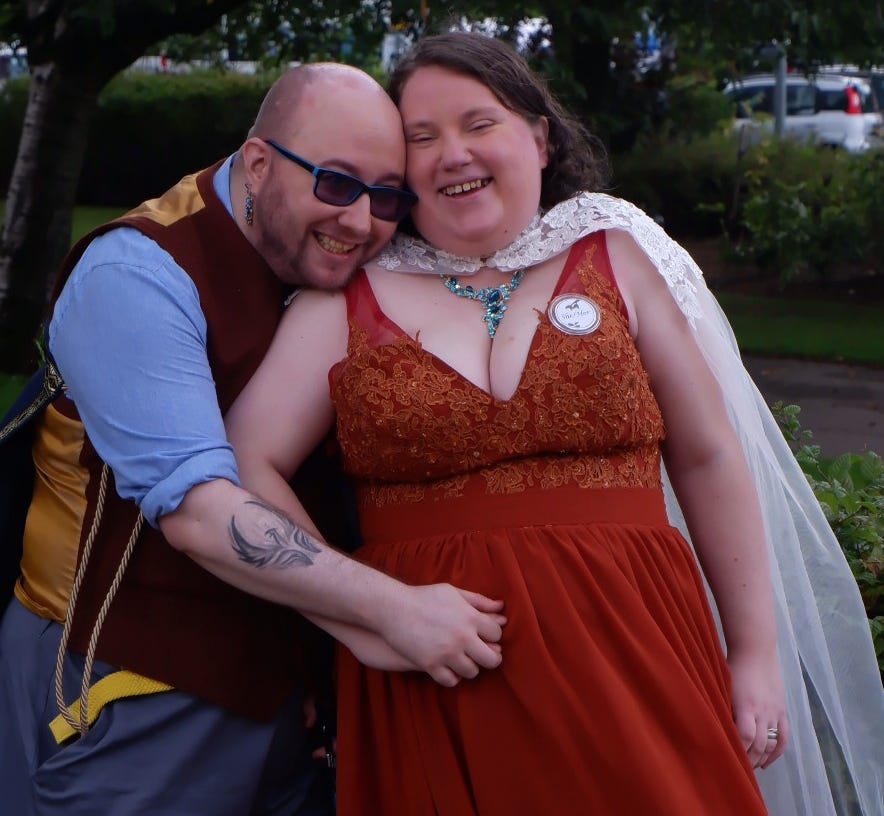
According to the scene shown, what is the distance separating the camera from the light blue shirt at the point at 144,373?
2205 millimetres

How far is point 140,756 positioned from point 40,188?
19.6ft

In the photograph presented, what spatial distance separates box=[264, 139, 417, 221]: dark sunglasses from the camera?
7.83 feet

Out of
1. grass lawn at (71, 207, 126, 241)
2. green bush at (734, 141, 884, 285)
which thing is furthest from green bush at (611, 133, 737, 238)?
grass lawn at (71, 207, 126, 241)

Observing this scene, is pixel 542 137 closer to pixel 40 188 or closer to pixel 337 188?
pixel 337 188

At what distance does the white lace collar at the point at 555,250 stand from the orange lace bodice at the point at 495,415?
14cm

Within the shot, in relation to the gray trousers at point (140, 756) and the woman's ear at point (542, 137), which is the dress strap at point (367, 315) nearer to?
the woman's ear at point (542, 137)

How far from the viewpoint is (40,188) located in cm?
780

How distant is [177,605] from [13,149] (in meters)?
19.8

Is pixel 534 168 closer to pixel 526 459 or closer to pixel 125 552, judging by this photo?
pixel 526 459

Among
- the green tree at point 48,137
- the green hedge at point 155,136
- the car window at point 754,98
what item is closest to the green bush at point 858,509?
the green tree at point 48,137

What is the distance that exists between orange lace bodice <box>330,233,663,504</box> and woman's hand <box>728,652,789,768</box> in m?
0.43

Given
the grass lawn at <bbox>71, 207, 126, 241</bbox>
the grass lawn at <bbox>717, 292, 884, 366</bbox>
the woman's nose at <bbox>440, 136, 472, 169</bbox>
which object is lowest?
the grass lawn at <bbox>717, 292, 884, 366</bbox>

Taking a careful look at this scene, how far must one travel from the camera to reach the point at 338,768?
2420mm

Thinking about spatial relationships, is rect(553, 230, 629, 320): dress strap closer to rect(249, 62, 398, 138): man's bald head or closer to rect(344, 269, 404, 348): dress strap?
rect(344, 269, 404, 348): dress strap
